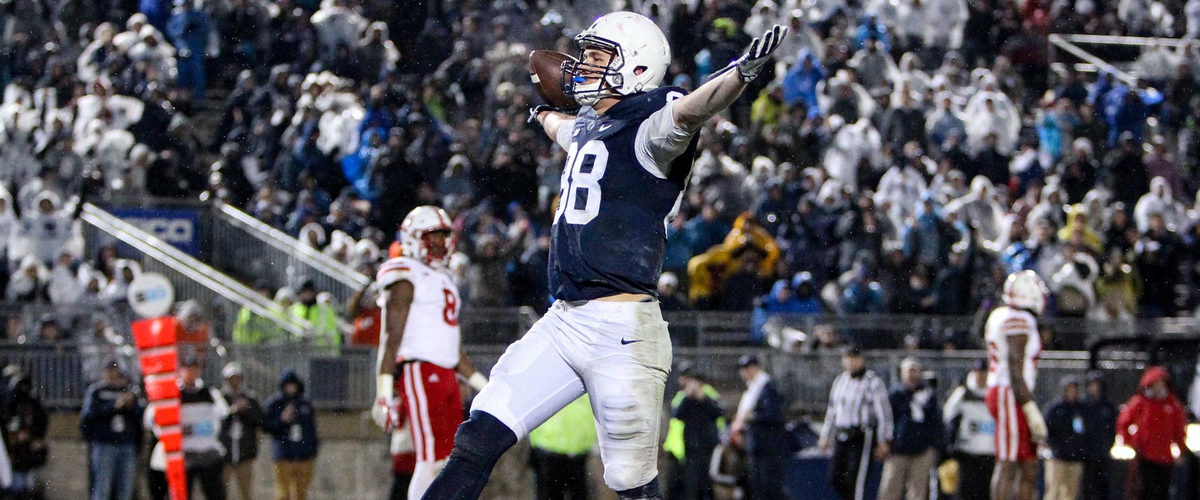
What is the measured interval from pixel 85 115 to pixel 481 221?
4092 mm

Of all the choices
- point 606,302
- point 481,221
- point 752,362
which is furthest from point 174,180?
point 606,302

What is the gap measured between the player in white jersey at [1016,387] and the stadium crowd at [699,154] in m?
3.58

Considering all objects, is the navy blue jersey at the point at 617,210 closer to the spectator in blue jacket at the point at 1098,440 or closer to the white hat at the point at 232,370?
the white hat at the point at 232,370

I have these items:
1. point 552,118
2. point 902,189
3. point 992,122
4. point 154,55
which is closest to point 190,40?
point 154,55

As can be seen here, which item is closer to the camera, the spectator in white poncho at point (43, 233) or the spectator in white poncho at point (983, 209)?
the spectator in white poncho at point (43, 233)

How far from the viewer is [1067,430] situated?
11.8 meters

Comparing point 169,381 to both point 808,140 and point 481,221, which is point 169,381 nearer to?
point 481,221

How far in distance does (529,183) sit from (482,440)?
10.6 meters

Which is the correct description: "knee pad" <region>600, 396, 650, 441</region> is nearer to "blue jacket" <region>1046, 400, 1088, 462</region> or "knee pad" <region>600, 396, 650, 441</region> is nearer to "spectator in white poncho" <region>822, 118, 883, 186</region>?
"blue jacket" <region>1046, 400, 1088, 462</region>

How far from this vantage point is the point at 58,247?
46.1 feet

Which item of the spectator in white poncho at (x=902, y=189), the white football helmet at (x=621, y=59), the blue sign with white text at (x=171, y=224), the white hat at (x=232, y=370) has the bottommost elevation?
the white hat at (x=232, y=370)

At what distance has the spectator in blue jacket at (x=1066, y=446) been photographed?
11656 millimetres

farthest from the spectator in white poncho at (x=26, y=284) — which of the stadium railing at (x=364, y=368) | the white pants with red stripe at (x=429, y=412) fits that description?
the white pants with red stripe at (x=429, y=412)

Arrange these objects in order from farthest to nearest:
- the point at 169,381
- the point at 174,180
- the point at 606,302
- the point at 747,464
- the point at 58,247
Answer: the point at 174,180, the point at 58,247, the point at 747,464, the point at 169,381, the point at 606,302
